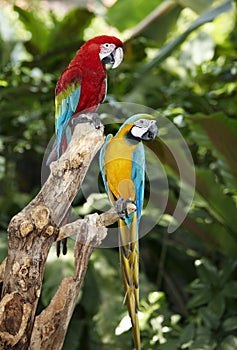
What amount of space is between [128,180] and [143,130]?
0.18 ft

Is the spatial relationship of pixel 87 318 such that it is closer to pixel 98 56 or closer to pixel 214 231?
pixel 214 231

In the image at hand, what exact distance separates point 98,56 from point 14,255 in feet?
0.73

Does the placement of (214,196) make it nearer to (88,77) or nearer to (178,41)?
(178,41)

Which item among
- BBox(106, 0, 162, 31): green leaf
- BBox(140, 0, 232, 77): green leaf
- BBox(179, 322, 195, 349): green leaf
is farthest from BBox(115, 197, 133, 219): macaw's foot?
BBox(106, 0, 162, 31): green leaf

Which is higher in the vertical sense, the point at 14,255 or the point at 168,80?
the point at 168,80

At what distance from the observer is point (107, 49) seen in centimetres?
59

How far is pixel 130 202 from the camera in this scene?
1.93 feet

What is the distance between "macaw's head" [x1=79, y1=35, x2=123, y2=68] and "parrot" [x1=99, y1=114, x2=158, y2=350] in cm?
6

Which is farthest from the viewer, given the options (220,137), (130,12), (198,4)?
(130,12)

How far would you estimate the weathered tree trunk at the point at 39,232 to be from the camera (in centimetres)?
58

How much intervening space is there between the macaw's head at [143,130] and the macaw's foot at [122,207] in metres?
0.06

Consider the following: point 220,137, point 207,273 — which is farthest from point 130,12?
point 207,273

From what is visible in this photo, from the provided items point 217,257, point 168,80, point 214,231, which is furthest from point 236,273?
point 168,80

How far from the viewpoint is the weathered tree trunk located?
0.58m
